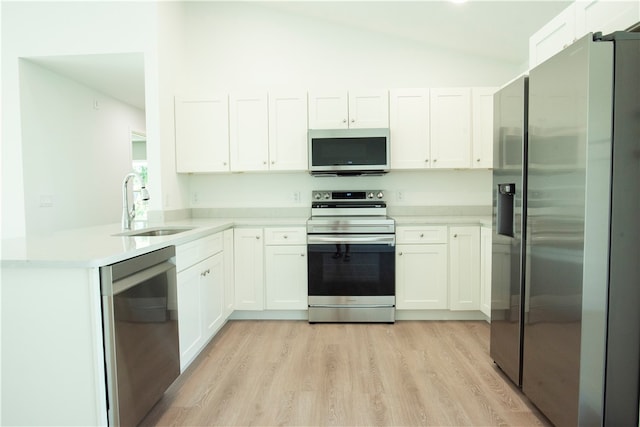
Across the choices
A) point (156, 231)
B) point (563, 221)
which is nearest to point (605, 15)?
point (563, 221)

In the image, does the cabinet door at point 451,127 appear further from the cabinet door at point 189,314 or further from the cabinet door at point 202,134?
the cabinet door at point 189,314

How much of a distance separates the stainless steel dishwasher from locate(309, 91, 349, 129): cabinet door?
188 cm

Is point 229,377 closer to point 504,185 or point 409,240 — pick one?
point 409,240

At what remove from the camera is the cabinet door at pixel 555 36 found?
1789 mm

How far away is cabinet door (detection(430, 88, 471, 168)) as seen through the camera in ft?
10.5

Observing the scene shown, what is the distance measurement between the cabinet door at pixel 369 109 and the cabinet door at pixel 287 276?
4.13ft

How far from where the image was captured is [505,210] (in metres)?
2.03

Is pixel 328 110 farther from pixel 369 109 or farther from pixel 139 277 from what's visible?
pixel 139 277

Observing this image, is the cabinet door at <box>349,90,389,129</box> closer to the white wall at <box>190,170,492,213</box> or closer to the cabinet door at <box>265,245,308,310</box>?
the white wall at <box>190,170,492,213</box>

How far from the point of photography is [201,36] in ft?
11.7

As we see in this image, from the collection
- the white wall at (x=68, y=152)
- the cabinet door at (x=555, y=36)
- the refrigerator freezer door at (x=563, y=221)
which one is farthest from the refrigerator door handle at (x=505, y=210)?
the white wall at (x=68, y=152)

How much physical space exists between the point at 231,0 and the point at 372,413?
12.3 ft

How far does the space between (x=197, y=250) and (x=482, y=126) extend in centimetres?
266

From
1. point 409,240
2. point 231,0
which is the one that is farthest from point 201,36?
point 409,240
